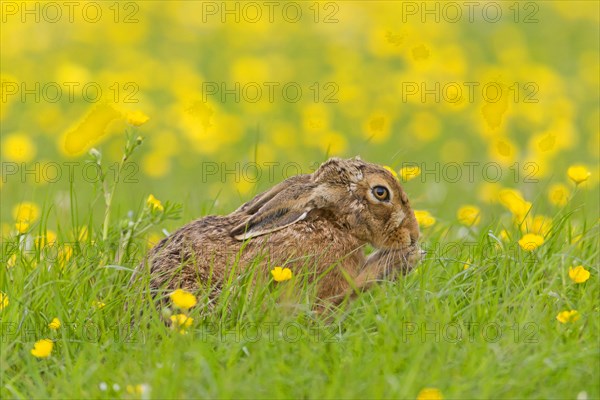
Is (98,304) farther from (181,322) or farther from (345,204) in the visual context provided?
(345,204)

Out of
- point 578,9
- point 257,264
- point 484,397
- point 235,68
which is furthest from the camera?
point 578,9

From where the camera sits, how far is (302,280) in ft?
17.7

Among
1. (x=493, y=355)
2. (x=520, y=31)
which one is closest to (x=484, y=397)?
(x=493, y=355)

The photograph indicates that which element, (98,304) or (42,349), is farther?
(98,304)

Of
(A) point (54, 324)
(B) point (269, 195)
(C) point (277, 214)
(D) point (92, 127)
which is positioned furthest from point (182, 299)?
(D) point (92, 127)

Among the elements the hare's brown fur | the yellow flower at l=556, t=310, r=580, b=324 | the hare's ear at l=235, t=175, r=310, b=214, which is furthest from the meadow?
the hare's ear at l=235, t=175, r=310, b=214

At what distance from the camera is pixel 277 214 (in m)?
5.51

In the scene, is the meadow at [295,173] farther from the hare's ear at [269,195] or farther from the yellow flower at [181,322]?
the hare's ear at [269,195]

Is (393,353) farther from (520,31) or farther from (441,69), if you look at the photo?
(520,31)

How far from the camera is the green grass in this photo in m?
4.57

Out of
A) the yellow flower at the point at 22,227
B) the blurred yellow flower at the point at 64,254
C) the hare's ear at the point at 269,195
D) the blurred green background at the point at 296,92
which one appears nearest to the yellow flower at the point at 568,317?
the hare's ear at the point at 269,195

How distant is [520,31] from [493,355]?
12164 mm

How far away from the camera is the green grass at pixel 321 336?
4574mm

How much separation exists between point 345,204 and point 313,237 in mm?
253
